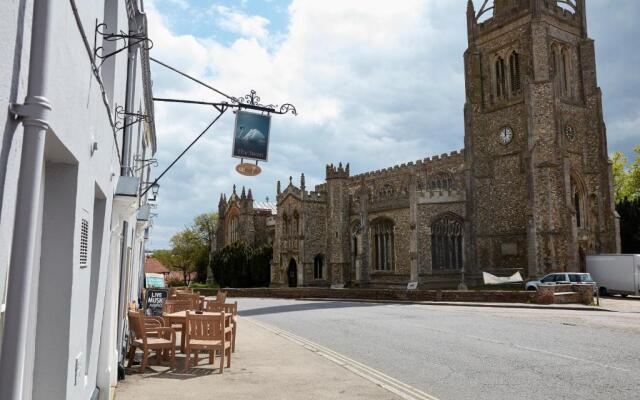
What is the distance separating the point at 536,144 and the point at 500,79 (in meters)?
7.18

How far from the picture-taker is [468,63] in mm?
39719

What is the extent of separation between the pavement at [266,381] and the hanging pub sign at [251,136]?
3688 mm

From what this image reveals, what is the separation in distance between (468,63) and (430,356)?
111 feet

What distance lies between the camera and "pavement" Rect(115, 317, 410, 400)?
22.5 ft

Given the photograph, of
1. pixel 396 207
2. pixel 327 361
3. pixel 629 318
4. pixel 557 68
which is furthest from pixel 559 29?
pixel 327 361

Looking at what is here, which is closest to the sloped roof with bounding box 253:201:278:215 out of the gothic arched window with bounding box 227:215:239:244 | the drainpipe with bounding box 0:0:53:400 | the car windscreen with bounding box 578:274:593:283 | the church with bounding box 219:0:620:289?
the gothic arched window with bounding box 227:215:239:244

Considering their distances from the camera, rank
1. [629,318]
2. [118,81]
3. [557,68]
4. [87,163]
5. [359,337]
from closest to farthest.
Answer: [87,163] < [118,81] < [359,337] < [629,318] < [557,68]

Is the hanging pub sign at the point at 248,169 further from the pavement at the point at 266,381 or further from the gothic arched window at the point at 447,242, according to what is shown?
the gothic arched window at the point at 447,242

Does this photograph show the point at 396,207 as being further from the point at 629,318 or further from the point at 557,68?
the point at 629,318

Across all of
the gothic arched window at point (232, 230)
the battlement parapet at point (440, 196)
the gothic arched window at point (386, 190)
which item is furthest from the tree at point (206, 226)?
the battlement parapet at point (440, 196)

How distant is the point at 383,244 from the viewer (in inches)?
1535

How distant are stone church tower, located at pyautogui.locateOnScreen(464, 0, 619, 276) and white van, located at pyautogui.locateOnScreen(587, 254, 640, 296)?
138 cm

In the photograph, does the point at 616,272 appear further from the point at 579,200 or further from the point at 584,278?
the point at 579,200

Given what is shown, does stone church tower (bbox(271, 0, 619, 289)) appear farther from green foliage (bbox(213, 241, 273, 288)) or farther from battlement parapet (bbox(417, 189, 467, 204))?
green foliage (bbox(213, 241, 273, 288))
